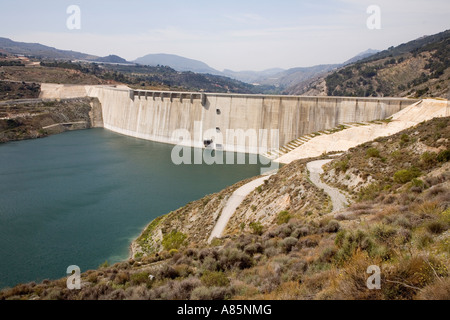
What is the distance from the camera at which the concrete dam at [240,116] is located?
103ft

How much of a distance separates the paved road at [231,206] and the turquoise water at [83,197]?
185 inches

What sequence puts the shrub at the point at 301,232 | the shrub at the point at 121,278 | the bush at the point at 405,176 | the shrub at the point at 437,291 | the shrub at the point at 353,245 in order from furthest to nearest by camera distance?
the bush at the point at 405,176 < the shrub at the point at 301,232 < the shrub at the point at 121,278 < the shrub at the point at 353,245 < the shrub at the point at 437,291

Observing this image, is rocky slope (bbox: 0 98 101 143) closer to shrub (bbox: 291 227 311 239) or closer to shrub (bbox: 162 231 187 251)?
shrub (bbox: 162 231 187 251)

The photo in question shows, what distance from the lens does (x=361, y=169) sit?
13547 mm

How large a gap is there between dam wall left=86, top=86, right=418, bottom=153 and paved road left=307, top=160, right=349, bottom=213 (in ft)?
49.5

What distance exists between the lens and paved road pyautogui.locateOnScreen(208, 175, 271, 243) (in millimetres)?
13938

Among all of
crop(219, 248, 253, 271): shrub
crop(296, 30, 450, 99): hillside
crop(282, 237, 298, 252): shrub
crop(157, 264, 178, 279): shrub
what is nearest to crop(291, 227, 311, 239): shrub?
crop(282, 237, 298, 252): shrub

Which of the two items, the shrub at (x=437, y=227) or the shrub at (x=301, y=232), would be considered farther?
the shrub at (x=301, y=232)

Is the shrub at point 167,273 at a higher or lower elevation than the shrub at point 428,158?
lower

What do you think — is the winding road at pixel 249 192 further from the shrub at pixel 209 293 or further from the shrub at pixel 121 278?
the shrub at pixel 209 293

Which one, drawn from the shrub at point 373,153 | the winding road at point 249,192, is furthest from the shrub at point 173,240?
the shrub at point 373,153
